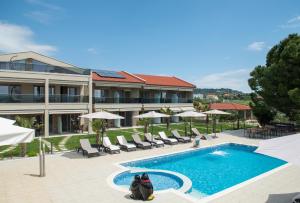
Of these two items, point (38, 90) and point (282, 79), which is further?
point (38, 90)

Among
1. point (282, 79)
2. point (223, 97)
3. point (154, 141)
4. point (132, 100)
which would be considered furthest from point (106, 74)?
point (223, 97)

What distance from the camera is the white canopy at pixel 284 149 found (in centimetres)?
741

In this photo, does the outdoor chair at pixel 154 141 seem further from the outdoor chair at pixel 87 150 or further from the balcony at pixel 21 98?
the balcony at pixel 21 98

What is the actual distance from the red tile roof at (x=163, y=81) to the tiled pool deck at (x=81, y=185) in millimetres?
24936

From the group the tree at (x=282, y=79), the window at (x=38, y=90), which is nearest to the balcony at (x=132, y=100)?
the window at (x=38, y=90)

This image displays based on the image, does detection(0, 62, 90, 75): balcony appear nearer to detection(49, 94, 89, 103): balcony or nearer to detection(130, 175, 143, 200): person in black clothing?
detection(49, 94, 89, 103): balcony

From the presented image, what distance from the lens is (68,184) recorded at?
37.6 ft

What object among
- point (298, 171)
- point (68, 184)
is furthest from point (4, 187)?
point (298, 171)

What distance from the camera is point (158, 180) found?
13406mm

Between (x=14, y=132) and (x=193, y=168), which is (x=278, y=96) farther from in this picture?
(x=14, y=132)

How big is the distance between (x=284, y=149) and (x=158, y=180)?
23.4 feet

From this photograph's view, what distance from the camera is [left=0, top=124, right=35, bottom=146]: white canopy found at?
6.71 meters

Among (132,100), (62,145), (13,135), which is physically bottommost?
(62,145)

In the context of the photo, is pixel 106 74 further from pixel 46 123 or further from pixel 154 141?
Answer: pixel 154 141
